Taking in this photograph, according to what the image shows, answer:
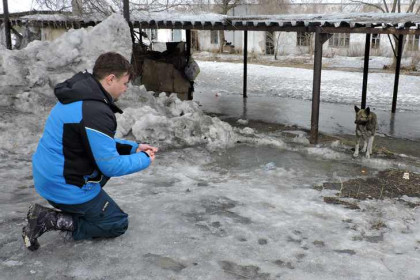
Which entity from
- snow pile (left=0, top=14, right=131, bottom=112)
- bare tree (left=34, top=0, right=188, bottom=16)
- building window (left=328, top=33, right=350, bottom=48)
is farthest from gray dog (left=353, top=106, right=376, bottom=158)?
building window (left=328, top=33, right=350, bottom=48)

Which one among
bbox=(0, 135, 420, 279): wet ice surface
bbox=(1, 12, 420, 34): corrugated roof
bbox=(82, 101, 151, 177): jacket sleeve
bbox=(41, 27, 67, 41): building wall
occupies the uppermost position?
bbox=(1, 12, 420, 34): corrugated roof

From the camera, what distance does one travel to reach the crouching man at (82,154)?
3.56 metres

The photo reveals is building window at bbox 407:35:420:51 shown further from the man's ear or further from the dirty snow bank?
the man's ear

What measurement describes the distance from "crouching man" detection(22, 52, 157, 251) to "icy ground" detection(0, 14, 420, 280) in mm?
379

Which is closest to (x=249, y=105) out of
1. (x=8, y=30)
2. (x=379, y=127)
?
(x=379, y=127)

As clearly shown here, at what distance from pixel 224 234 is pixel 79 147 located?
1.81 m

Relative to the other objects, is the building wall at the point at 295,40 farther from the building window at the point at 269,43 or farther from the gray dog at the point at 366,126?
the gray dog at the point at 366,126

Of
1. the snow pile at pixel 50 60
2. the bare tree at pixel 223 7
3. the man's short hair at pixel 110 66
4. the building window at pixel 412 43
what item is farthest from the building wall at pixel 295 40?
the man's short hair at pixel 110 66

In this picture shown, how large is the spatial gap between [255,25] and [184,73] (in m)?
4.42

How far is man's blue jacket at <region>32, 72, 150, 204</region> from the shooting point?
354 cm

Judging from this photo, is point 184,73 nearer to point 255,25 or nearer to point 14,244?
point 255,25

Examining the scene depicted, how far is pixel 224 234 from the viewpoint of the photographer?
4598 millimetres

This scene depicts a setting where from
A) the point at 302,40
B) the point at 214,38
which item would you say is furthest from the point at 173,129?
the point at 214,38

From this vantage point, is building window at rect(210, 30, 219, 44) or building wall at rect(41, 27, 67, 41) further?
building window at rect(210, 30, 219, 44)
